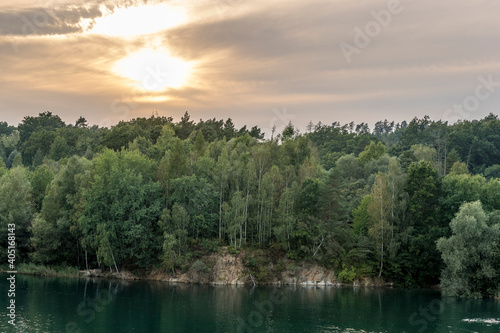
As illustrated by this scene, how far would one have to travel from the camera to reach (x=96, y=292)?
5903cm

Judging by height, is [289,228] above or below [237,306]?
above

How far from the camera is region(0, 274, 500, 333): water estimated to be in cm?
4309

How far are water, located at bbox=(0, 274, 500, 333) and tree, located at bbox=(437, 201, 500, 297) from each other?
302cm

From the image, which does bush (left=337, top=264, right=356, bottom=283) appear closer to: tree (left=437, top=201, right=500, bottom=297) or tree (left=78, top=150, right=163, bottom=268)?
tree (left=437, top=201, right=500, bottom=297)

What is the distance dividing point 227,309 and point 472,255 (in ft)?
116

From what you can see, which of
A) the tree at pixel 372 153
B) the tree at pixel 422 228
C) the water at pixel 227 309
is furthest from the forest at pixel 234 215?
the tree at pixel 372 153

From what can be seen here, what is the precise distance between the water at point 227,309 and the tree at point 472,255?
3021 mm

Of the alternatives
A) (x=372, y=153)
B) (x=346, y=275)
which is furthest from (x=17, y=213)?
(x=372, y=153)

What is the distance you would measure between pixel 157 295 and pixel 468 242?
4219cm

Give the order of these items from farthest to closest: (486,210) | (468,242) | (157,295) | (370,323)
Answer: (486,210)
(468,242)
(157,295)
(370,323)

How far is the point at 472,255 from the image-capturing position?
209 feet

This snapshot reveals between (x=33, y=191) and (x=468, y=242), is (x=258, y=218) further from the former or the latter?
(x=33, y=191)

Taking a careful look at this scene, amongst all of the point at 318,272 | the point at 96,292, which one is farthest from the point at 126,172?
the point at 318,272

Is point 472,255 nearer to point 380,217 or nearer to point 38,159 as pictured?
point 380,217
